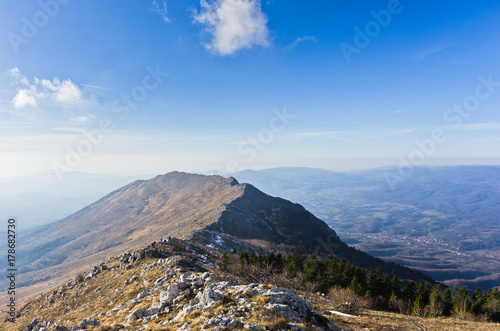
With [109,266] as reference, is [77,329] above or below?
above

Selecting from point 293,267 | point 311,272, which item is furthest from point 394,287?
point 293,267

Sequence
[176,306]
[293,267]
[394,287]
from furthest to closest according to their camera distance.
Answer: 1. [293,267]
2. [394,287]
3. [176,306]

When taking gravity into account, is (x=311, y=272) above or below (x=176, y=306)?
below

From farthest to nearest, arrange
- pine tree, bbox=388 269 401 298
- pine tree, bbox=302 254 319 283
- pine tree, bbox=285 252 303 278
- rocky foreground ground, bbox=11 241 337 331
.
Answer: pine tree, bbox=388 269 401 298, pine tree, bbox=285 252 303 278, pine tree, bbox=302 254 319 283, rocky foreground ground, bbox=11 241 337 331

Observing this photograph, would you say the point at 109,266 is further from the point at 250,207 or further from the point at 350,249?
the point at 350,249

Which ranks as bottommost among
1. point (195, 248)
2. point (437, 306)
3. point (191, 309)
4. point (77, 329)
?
point (437, 306)

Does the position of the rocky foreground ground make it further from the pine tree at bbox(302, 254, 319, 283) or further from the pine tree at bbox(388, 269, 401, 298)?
the pine tree at bbox(388, 269, 401, 298)

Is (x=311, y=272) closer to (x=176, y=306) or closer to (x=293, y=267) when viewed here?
(x=293, y=267)

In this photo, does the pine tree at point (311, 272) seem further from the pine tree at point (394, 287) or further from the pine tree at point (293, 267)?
the pine tree at point (394, 287)

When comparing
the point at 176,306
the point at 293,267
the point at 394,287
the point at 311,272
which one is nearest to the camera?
the point at 176,306

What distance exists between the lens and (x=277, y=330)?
614 inches

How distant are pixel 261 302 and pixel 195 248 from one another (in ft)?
223

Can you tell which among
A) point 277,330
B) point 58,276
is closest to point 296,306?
Result: point 277,330

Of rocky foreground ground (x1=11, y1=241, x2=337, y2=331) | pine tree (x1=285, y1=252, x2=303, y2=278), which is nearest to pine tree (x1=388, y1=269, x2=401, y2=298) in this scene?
pine tree (x1=285, y1=252, x2=303, y2=278)
